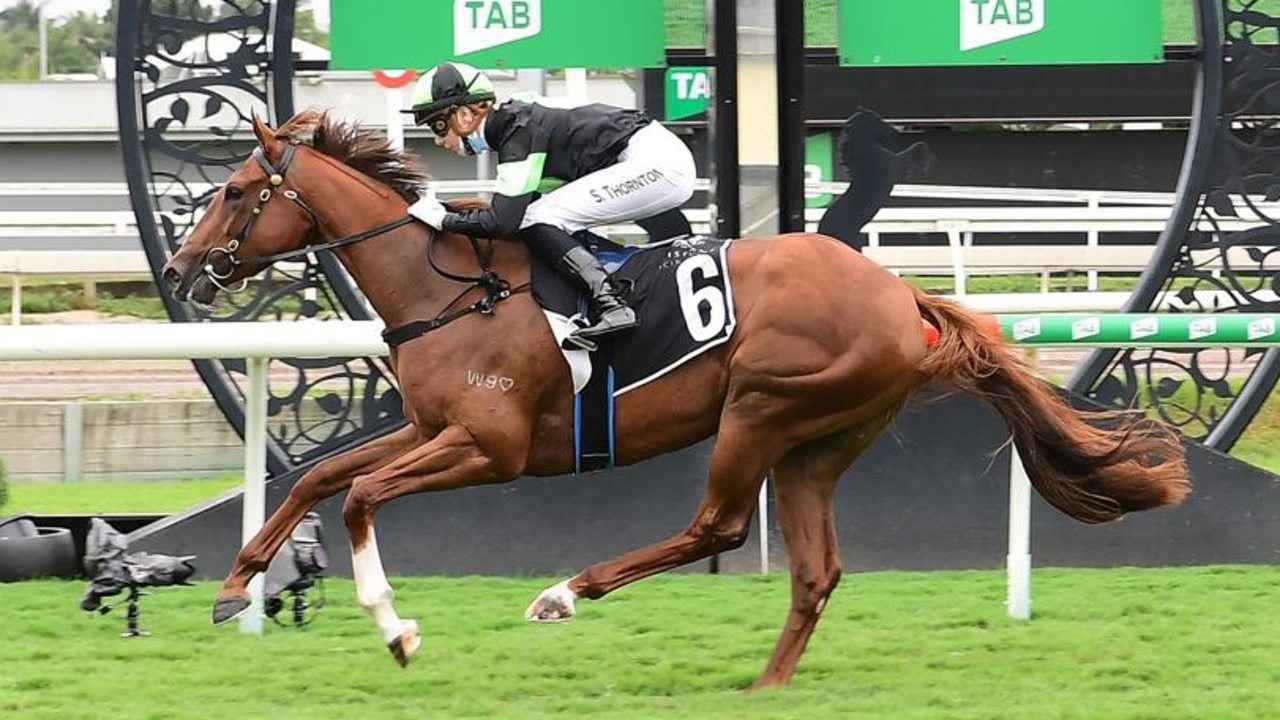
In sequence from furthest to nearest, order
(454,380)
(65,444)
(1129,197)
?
(1129,197), (65,444), (454,380)

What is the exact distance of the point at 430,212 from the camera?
17.2 feet

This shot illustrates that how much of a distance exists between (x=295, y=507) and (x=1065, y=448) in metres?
1.93

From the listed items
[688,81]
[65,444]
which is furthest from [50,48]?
[688,81]

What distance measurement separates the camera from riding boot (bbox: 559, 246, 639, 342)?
495cm

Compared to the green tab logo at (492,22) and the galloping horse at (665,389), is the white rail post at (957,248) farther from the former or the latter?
the galloping horse at (665,389)

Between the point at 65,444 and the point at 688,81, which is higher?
the point at 688,81

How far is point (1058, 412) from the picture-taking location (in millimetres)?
5152

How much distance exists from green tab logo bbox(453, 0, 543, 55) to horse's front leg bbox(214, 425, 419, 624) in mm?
1915

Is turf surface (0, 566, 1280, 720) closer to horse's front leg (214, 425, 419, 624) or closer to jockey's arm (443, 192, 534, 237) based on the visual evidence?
horse's front leg (214, 425, 419, 624)

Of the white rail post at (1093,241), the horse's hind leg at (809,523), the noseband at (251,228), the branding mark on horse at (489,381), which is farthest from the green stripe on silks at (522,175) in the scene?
the white rail post at (1093,241)

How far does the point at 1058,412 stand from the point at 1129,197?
6721mm

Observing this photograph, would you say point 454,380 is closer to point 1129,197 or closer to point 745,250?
point 745,250

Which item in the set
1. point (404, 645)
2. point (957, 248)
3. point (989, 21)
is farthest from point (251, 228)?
point (957, 248)

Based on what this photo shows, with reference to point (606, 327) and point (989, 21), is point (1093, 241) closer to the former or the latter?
point (989, 21)
